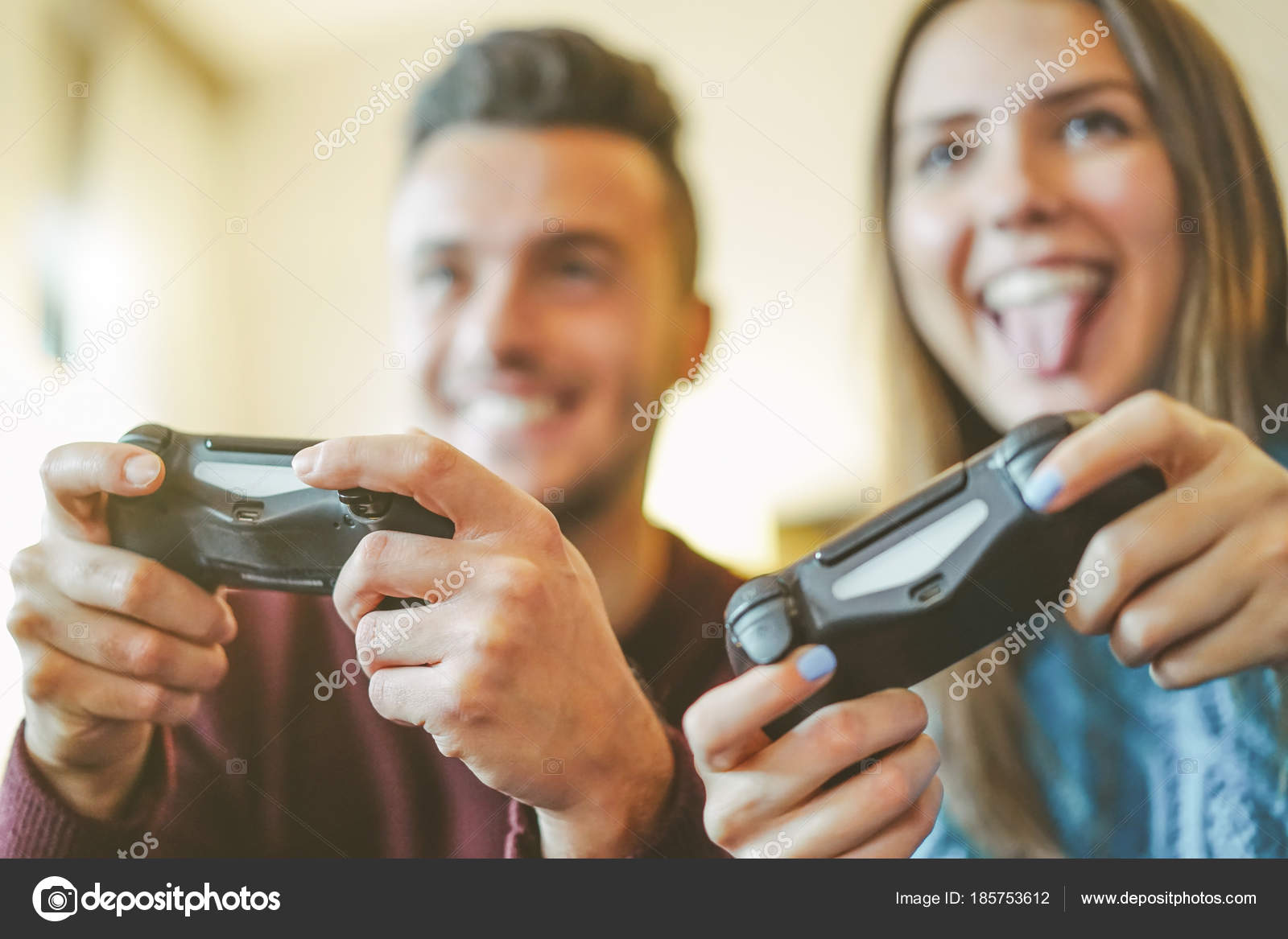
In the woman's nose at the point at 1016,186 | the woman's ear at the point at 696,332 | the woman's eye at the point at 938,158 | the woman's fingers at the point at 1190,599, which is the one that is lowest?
the woman's fingers at the point at 1190,599

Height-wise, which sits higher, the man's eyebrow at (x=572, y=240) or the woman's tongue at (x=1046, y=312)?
the man's eyebrow at (x=572, y=240)

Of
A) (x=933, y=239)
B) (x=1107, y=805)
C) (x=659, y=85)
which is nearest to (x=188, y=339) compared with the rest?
(x=659, y=85)

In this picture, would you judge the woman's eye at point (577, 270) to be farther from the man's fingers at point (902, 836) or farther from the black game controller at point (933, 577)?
the man's fingers at point (902, 836)

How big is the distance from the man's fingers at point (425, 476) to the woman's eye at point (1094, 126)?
55 centimetres

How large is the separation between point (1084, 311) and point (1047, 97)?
0.19 meters

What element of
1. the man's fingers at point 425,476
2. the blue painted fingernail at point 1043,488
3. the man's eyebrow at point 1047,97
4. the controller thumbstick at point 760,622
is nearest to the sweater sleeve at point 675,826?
the controller thumbstick at point 760,622

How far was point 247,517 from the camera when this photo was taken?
31.6 inches

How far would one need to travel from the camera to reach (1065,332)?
0.87 metres

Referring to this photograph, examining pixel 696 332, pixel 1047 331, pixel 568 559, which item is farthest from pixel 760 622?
pixel 1047 331

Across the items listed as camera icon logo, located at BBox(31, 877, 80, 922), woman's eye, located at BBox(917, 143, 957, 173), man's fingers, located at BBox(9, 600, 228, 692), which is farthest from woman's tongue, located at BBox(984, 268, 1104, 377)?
camera icon logo, located at BBox(31, 877, 80, 922)

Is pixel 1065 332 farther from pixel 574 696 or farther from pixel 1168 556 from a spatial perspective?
pixel 574 696

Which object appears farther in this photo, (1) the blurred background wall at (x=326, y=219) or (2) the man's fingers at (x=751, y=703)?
(1) the blurred background wall at (x=326, y=219)

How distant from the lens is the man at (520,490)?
0.85 m

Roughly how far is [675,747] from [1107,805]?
366 millimetres
